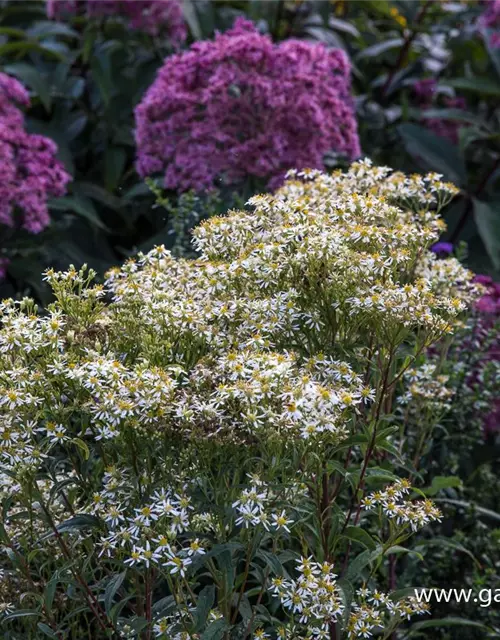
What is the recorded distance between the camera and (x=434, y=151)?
4852 mm

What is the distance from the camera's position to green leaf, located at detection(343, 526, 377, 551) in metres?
2.20

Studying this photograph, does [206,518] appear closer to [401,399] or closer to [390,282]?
[390,282]

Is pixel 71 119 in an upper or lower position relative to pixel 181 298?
lower

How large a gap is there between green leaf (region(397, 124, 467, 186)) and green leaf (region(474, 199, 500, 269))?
0.25 m

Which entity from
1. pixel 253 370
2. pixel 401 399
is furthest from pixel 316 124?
pixel 253 370

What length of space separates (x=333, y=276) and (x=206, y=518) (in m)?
0.54

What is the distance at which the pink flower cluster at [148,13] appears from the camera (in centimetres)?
454

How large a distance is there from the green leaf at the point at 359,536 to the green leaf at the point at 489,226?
234cm

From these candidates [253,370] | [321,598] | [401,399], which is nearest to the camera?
[253,370]

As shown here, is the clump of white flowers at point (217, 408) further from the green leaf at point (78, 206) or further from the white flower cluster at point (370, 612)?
the green leaf at point (78, 206)

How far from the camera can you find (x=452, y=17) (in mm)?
5406

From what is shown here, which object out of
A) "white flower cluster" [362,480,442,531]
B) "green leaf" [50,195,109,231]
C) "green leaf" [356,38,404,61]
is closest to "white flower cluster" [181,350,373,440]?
"white flower cluster" [362,480,442,531]

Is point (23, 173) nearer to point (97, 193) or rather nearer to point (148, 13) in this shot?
point (97, 193)

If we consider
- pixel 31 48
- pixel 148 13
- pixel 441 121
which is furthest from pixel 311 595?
pixel 441 121
